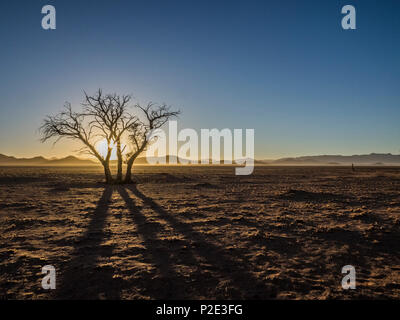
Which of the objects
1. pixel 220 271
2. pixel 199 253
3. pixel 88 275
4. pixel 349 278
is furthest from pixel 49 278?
pixel 349 278

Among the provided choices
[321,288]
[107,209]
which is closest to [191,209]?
[107,209]

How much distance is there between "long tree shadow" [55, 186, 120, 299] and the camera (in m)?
4.29

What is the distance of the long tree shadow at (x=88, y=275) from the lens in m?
4.29

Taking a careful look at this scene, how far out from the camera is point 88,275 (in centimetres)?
498

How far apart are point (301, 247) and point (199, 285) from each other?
3698 mm

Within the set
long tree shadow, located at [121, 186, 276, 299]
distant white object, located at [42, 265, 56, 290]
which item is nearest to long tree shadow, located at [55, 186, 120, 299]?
distant white object, located at [42, 265, 56, 290]

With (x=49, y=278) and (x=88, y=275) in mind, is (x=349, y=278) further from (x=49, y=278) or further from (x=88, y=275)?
(x=49, y=278)

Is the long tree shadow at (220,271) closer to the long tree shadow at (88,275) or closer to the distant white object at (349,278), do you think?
the long tree shadow at (88,275)

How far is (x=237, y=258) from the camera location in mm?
5922

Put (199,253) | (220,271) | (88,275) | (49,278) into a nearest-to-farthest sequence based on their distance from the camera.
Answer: (49,278)
(88,275)
(220,271)
(199,253)

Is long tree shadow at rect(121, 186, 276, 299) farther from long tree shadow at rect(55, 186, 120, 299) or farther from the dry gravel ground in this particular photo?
long tree shadow at rect(55, 186, 120, 299)

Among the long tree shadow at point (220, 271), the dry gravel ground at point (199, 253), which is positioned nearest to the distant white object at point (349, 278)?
the dry gravel ground at point (199, 253)
